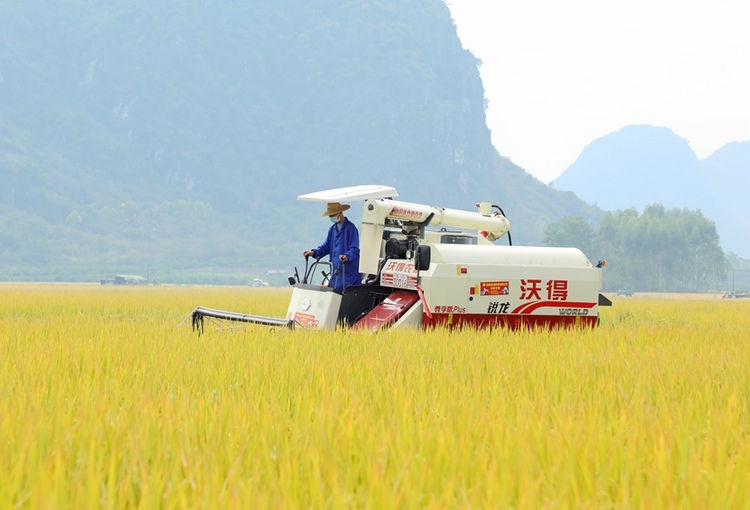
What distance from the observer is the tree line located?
142 m

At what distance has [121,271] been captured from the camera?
15025 cm

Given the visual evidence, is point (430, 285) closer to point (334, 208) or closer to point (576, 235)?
point (334, 208)

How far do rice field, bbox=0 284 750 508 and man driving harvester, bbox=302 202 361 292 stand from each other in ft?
11.1

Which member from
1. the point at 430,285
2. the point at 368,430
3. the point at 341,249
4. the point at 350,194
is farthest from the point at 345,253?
the point at 368,430

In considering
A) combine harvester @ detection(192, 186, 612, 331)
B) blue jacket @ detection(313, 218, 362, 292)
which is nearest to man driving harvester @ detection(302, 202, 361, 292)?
blue jacket @ detection(313, 218, 362, 292)

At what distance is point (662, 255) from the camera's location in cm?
14450

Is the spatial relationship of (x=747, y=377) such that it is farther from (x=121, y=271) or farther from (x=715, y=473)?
(x=121, y=271)

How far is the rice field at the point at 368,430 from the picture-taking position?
3.52 metres

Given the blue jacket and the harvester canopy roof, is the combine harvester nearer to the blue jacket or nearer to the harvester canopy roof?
the harvester canopy roof

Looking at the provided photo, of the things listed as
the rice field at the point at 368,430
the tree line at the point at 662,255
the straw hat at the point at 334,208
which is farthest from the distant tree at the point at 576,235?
the rice field at the point at 368,430

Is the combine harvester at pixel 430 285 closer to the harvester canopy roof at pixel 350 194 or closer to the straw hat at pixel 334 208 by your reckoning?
the harvester canopy roof at pixel 350 194

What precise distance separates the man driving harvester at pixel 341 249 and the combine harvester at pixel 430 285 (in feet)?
0.42

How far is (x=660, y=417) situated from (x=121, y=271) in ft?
492

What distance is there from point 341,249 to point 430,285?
127 centimetres
